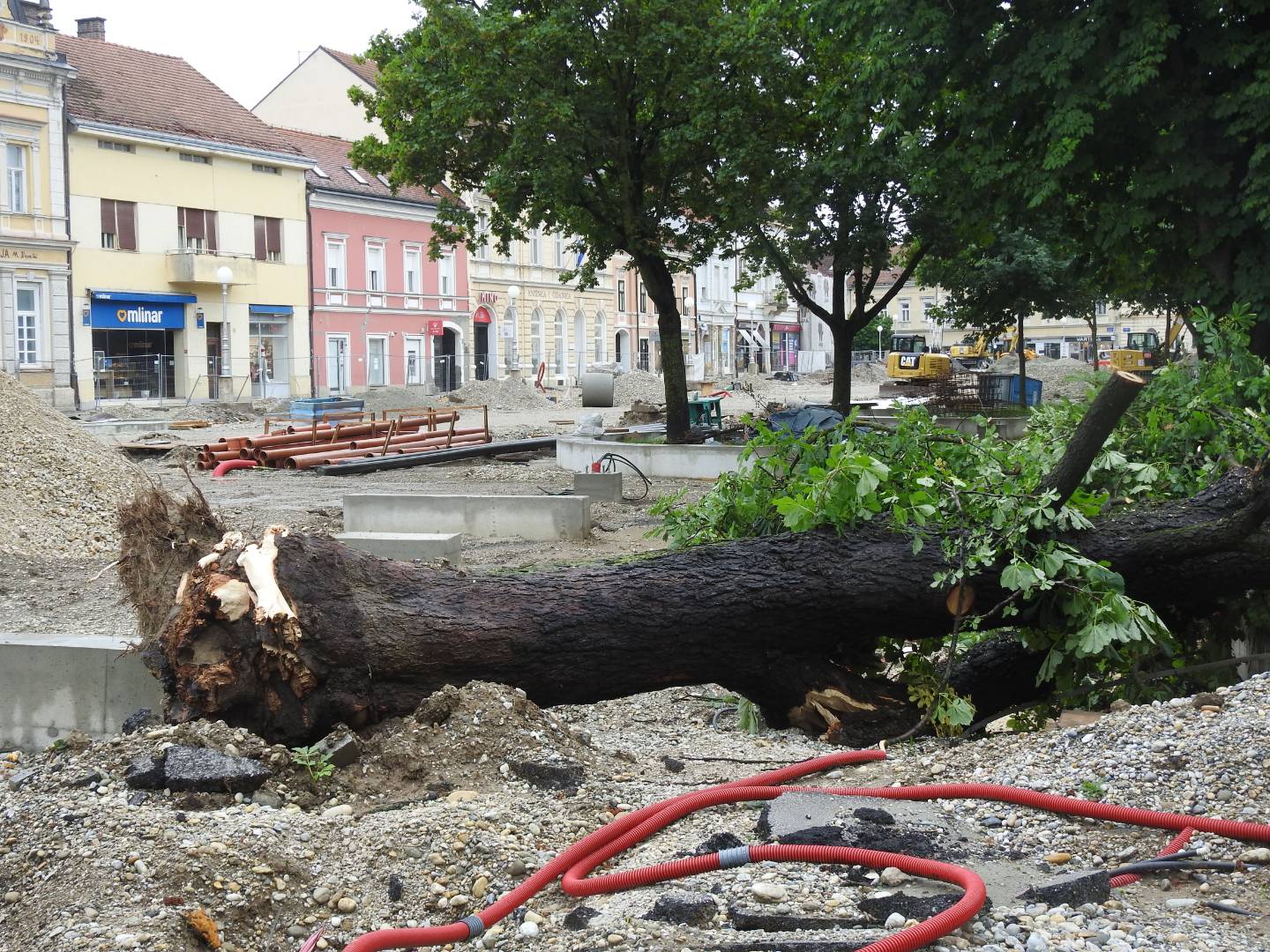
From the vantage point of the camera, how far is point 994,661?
20.2 ft

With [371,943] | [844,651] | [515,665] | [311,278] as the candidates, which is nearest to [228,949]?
[371,943]

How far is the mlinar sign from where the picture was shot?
126ft

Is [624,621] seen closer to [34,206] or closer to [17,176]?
[34,206]

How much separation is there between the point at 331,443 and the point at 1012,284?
18644 mm

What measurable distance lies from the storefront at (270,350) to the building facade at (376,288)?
128 centimetres

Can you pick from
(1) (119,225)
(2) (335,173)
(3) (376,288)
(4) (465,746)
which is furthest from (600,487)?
(2) (335,173)

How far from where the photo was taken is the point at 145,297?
39.4 metres

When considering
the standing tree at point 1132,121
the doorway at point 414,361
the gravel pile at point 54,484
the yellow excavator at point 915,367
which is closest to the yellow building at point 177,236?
the doorway at point 414,361

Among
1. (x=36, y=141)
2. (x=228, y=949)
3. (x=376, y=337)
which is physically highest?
(x=36, y=141)

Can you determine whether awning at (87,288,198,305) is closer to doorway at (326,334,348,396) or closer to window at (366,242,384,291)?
doorway at (326,334,348,396)

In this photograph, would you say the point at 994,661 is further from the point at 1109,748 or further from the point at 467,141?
the point at 467,141

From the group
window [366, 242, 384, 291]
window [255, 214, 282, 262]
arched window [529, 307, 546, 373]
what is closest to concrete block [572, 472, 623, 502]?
window [255, 214, 282, 262]

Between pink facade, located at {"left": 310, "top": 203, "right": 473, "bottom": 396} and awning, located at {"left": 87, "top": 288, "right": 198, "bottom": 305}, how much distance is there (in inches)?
224

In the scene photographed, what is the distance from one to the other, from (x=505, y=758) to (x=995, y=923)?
217cm
